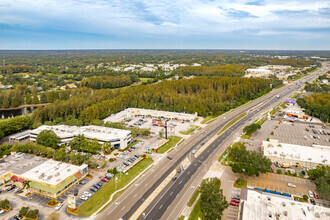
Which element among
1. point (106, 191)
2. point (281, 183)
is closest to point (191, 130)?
point (281, 183)

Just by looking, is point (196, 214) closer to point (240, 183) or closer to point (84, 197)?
point (240, 183)

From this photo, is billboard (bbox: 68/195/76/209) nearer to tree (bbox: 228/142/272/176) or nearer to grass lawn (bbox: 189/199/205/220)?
grass lawn (bbox: 189/199/205/220)

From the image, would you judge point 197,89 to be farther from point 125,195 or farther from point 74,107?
point 125,195

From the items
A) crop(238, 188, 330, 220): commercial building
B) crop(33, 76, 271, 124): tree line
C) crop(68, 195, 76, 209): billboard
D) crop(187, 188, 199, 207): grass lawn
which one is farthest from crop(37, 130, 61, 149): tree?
crop(238, 188, 330, 220): commercial building

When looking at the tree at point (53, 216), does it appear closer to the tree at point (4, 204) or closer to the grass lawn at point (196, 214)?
the tree at point (4, 204)

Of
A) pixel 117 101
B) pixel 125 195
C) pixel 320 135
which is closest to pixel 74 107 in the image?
pixel 117 101

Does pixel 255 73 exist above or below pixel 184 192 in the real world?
above
